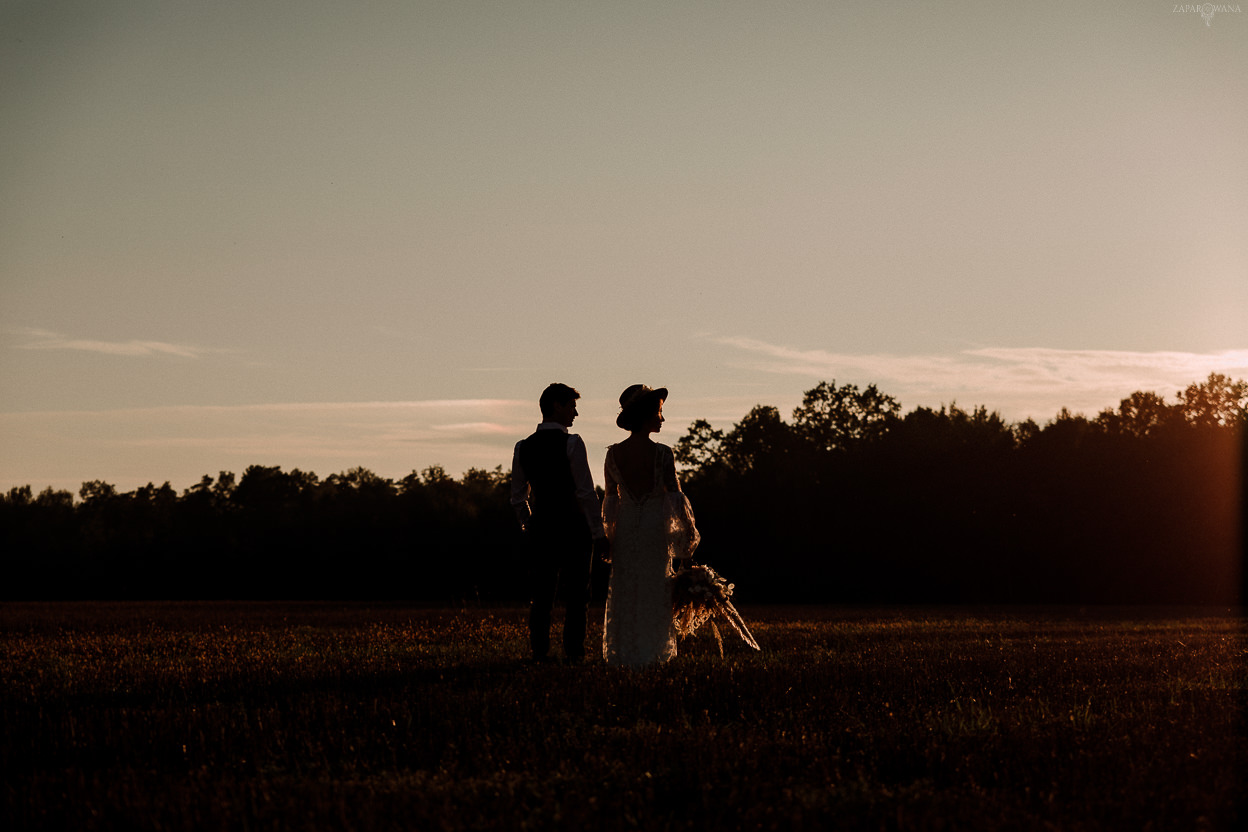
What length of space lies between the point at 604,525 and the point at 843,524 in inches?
2006

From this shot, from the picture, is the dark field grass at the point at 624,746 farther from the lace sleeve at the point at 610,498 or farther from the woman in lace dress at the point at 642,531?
the lace sleeve at the point at 610,498

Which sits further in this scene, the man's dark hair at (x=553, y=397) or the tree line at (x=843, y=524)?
the tree line at (x=843, y=524)

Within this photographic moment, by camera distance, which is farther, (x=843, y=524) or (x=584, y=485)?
(x=843, y=524)

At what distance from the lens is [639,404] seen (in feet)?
36.4

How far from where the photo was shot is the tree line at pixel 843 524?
53438 mm

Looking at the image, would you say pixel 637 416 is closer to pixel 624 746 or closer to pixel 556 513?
pixel 556 513

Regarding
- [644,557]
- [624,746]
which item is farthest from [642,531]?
[624,746]

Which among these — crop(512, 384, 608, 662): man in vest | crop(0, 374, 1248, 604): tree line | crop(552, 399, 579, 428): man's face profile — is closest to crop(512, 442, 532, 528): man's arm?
crop(512, 384, 608, 662): man in vest

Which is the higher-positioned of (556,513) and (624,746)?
(556,513)

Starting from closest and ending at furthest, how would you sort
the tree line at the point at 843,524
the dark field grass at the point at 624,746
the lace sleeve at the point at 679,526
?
the dark field grass at the point at 624,746, the lace sleeve at the point at 679,526, the tree line at the point at 843,524

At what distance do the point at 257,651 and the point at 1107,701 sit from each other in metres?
9.54

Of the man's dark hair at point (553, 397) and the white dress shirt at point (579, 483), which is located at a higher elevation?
the man's dark hair at point (553, 397)

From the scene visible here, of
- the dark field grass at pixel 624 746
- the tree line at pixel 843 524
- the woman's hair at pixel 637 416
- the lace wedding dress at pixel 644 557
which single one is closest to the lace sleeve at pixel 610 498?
the lace wedding dress at pixel 644 557

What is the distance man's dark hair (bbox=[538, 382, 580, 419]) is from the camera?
11180 millimetres
